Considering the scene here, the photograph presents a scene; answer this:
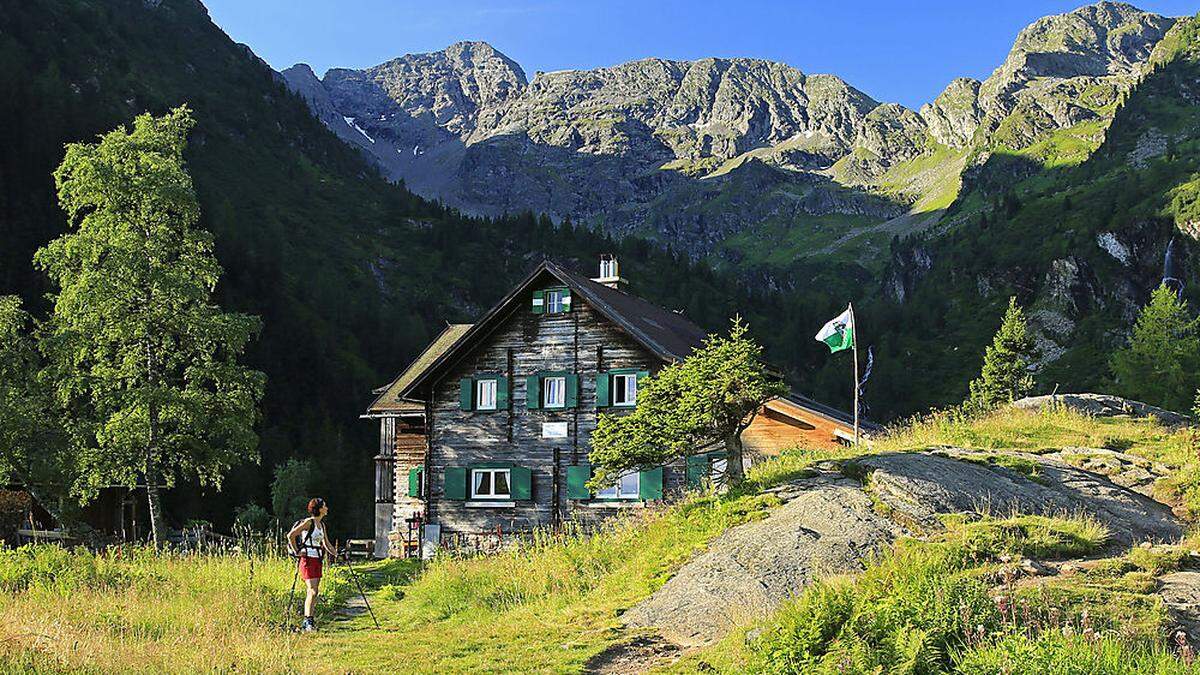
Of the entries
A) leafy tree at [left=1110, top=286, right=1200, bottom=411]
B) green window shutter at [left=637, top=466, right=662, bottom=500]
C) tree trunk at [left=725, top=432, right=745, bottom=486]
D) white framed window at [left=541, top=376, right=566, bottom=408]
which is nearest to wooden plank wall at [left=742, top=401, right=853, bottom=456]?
green window shutter at [left=637, top=466, right=662, bottom=500]

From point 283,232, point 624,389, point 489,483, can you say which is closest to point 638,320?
point 624,389

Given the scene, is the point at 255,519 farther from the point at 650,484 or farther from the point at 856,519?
the point at 856,519

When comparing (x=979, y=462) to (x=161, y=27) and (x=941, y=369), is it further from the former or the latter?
(x=161, y=27)

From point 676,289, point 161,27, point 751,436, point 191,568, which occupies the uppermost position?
point 161,27

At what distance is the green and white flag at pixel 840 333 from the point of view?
76.6 ft

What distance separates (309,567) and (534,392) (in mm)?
17845

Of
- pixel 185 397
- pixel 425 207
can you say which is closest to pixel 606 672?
pixel 185 397

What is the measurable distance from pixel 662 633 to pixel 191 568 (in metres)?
9.70

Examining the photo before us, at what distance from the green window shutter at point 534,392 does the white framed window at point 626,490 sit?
3.72 metres

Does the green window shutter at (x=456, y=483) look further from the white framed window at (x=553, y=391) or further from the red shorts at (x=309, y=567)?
the red shorts at (x=309, y=567)

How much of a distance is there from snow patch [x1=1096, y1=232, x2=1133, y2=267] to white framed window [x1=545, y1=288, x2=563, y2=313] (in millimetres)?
127715

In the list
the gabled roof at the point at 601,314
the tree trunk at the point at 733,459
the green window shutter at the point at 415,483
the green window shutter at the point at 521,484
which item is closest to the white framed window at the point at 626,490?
the green window shutter at the point at 521,484

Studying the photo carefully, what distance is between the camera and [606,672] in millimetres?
9938

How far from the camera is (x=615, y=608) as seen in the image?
12688 millimetres
